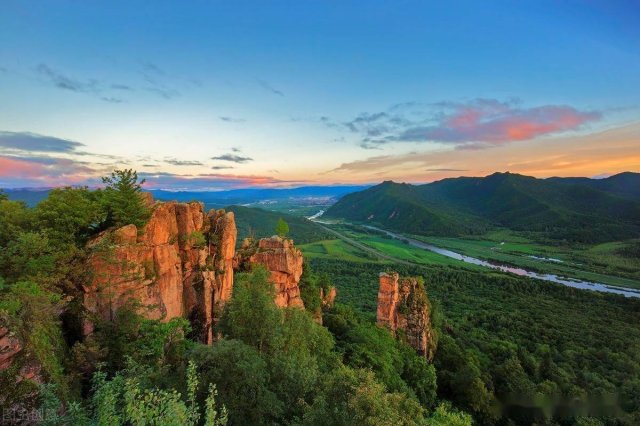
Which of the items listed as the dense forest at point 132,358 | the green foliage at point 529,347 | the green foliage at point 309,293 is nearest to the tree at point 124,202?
the dense forest at point 132,358

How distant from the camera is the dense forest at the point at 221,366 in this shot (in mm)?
12414

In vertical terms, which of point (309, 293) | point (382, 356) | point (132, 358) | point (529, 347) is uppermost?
point (132, 358)

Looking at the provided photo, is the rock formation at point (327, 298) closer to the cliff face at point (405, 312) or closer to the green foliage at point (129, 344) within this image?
the cliff face at point (405, 312)

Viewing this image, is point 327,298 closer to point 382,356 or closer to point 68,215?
point 382,356

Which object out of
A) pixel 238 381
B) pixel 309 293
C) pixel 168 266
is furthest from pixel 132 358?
pixel 309 293

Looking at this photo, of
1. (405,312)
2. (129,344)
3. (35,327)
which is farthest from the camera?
(405,312)

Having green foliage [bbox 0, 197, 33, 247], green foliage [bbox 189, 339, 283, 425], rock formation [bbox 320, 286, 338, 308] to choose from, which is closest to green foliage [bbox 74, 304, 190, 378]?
green foliage [bbox 189, 339, 283, 425]

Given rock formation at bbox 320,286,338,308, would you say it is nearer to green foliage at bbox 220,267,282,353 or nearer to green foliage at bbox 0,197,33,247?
green foliage at bbox 220,267,282,353

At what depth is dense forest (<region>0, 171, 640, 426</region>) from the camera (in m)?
12.4

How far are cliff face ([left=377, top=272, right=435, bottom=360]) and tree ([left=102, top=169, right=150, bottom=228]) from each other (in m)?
39.4

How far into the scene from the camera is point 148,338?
19.5 meters

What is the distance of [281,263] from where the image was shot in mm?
39156

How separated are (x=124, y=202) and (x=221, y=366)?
14.3 m

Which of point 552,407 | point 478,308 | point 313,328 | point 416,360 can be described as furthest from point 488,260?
point 313,328
